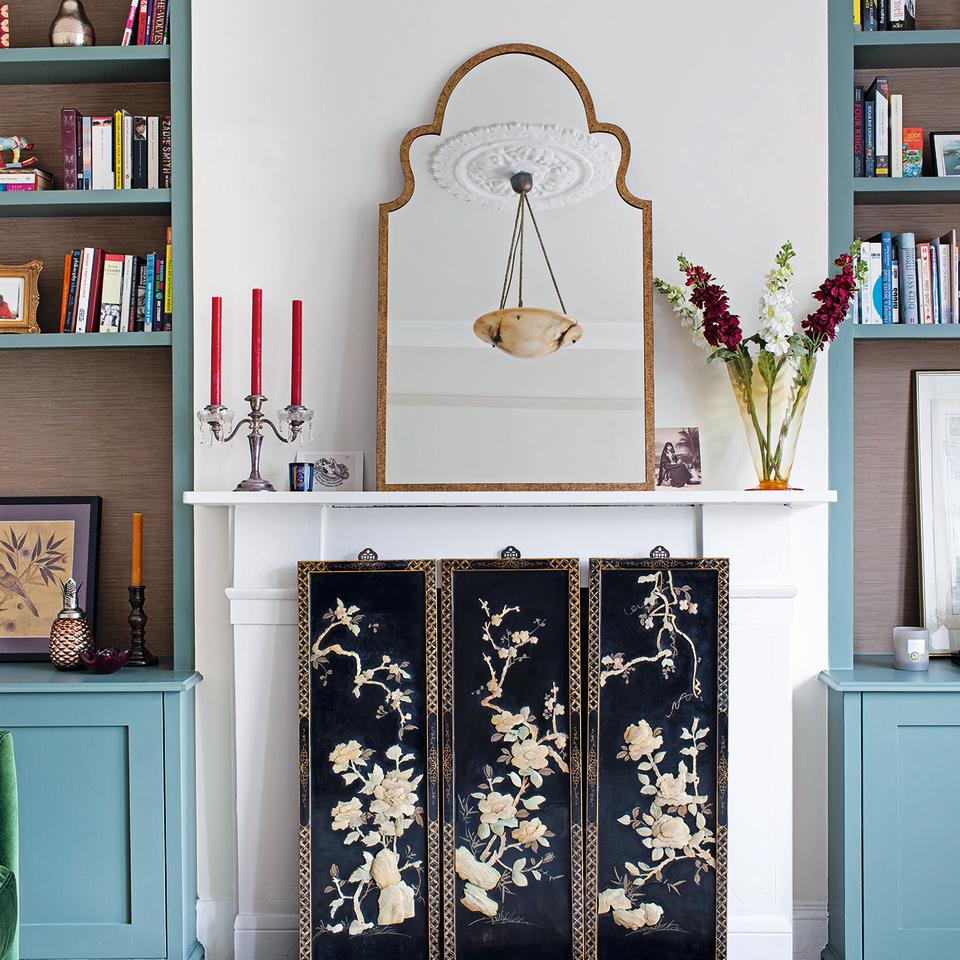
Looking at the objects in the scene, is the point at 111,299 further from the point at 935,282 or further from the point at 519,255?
→ the point at 935,282

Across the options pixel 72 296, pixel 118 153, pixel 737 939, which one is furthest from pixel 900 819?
pixel 118 153

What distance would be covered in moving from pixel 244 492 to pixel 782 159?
170 cm

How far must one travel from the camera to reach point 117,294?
2.25 metres

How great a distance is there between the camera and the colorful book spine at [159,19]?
7.33 feet

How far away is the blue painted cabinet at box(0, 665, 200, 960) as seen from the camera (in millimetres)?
2018

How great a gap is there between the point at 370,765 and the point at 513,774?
37cm

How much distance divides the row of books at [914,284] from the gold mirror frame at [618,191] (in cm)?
62

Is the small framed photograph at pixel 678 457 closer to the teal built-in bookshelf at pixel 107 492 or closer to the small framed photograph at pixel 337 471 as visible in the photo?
the small framed photograph at pixel 337 471

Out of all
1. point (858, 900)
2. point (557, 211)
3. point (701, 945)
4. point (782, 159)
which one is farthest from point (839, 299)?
point (701, 945)

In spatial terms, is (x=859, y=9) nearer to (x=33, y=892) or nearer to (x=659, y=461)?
(x=659, y=461)

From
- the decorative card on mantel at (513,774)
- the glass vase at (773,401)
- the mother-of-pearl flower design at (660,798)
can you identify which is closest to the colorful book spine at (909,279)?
the glass vase at (773,401)

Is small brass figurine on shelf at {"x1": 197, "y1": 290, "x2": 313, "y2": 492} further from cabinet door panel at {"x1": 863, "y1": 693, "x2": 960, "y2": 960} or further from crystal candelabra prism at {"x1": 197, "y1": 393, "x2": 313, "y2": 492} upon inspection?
cabinet door panel at {"x1": 863, "y1": 693, "x2": 960, "y2": 960}

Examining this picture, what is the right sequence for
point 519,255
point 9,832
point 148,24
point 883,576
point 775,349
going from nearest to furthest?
point 9,832
point 775,349
point 519,255
point 148,24
point 883,576

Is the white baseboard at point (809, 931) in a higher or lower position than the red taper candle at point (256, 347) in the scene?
lower
